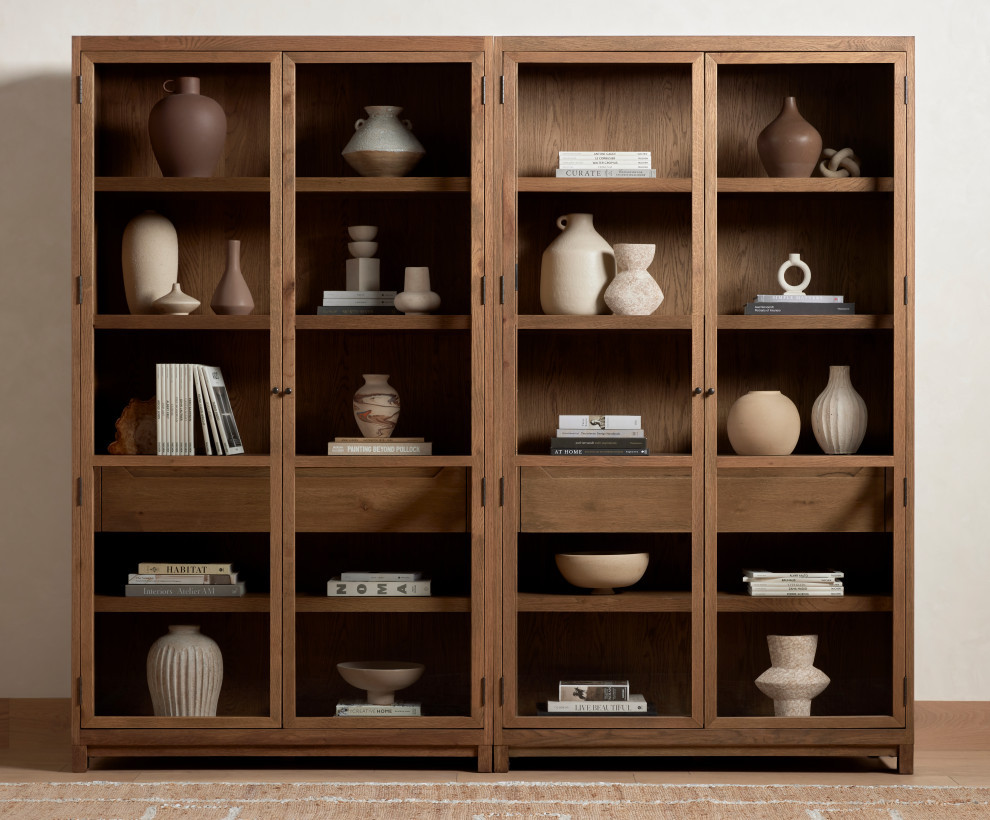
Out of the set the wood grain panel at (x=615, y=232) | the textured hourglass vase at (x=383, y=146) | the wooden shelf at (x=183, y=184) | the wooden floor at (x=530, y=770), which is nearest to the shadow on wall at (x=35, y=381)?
the wooden floor at (x=530, y=770)

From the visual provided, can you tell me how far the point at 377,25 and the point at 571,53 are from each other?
695 millimetres

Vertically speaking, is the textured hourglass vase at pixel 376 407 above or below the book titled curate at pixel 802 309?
below

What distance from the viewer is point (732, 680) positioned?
2842mm

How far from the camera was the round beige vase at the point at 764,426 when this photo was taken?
2873 millimetres

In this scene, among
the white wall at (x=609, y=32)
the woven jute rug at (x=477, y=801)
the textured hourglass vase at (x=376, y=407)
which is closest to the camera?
the woven jute rug at (x=477, y=801)

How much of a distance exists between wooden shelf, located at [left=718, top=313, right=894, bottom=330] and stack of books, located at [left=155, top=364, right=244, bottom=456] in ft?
4.53

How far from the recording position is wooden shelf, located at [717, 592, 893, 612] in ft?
9.32

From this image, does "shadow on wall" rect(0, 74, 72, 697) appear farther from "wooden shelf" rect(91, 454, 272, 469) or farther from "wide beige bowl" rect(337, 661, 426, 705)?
"wide beige bowl" rect(337, 661, 426, 705)

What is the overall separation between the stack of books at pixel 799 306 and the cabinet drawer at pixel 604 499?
49 centimetres

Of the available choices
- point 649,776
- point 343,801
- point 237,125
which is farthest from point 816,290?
point 343,801

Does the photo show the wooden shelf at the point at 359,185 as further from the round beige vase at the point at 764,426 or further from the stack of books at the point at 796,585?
the stack of books at the point at 796,585

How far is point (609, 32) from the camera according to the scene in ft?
10.5

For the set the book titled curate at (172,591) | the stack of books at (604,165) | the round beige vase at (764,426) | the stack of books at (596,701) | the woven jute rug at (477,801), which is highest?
the stack of books at (604,165)

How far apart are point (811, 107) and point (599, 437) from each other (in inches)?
43.4
